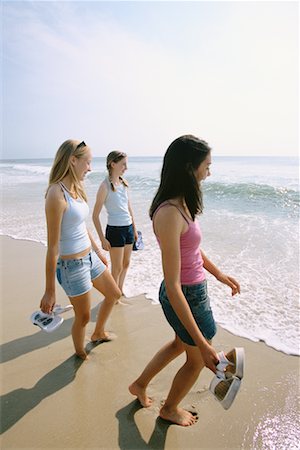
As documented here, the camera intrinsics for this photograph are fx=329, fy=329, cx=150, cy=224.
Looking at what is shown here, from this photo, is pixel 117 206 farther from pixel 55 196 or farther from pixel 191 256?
pixel 191 256

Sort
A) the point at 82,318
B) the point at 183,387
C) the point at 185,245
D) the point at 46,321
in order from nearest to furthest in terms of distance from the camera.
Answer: the point at 185,245, the point at 183,387, the point at 46,321, the point at 82,318

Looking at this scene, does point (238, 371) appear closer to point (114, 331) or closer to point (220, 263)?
point (114, 331)

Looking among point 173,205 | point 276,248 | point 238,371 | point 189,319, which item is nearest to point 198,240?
point 173,205

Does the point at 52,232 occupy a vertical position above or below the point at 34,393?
above

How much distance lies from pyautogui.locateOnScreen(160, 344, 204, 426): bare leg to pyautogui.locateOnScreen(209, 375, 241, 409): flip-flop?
0.25m

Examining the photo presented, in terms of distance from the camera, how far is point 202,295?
204 centimetres

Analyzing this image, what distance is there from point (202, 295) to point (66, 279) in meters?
1.18

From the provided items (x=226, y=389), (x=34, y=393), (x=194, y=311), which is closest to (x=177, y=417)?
(x=226, y=389)

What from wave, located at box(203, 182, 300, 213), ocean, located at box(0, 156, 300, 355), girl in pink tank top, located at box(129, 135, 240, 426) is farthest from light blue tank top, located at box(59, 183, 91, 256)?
wave, located at box(203, 182, 300, 213)

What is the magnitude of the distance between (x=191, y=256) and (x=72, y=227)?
111 centimetres

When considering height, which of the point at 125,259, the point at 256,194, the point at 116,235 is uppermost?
the point at 116,235

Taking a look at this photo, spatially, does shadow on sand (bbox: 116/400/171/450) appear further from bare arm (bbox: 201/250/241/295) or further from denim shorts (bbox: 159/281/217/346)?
bare arm (bbox: 201/250/241/295)

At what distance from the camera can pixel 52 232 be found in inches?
97.5

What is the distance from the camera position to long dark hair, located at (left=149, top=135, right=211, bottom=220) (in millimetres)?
1853
